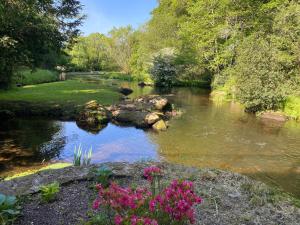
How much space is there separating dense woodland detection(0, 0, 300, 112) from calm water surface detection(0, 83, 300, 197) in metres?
3.62

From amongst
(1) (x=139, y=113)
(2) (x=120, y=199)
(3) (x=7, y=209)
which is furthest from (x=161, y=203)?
(1) (x=139, y=113)

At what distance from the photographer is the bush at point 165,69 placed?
1746 inches

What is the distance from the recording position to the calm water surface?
436 inches

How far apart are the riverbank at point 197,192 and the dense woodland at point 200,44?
760 cm

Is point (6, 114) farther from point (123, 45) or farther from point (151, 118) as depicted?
point (123, 45)

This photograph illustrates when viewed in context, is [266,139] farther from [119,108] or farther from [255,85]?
[119,108]

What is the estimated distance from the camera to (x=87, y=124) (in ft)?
56.0

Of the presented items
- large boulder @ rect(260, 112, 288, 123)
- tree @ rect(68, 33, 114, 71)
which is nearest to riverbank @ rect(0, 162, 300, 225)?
large boulder @ rect(260, 112, 288, 123)

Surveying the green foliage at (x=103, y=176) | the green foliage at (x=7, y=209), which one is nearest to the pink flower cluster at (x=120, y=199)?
the green foliage at (x=7, y=209)

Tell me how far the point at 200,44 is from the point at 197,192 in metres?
34.1

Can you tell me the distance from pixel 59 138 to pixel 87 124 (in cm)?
310

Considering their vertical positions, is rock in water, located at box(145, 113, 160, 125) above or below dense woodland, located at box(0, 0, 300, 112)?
below

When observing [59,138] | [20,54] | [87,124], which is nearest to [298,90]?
[87,124]

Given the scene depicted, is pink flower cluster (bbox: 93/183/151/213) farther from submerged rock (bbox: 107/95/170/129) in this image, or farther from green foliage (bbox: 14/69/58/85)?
green foliage (bbox: 14/69/58/85)
